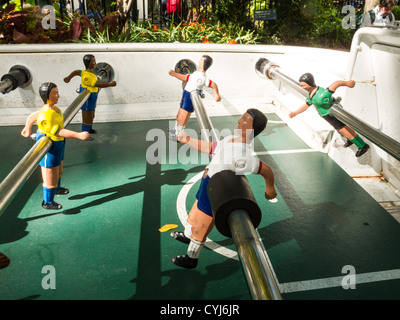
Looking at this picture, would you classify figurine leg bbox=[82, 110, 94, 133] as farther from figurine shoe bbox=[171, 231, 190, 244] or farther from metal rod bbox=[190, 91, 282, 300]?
metal rod bbox=[190, 91, 282, 300]

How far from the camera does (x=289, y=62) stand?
538 centimetres

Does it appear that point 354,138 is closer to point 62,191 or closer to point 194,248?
point 194,248

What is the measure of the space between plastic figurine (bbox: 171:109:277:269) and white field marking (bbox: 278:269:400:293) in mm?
738

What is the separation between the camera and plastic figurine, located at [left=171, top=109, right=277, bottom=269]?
1882 mm

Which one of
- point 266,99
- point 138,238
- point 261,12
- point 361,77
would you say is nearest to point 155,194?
point 138,238

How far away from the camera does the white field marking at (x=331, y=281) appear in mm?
2516

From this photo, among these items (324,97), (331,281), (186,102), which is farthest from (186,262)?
(186,102)

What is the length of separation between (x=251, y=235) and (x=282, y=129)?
4.66m

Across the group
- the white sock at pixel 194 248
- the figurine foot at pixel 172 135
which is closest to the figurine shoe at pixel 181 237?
the white sock at pixel 194 248

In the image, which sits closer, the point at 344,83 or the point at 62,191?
the point at 344,83

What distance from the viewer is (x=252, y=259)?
96 centimetres

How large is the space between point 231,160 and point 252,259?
0.92 metres

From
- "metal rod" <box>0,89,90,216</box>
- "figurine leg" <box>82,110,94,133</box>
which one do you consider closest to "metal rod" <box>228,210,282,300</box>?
"metal rod" <box>0,89,90,216</box>

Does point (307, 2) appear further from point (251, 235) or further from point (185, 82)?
point (251, 235)
